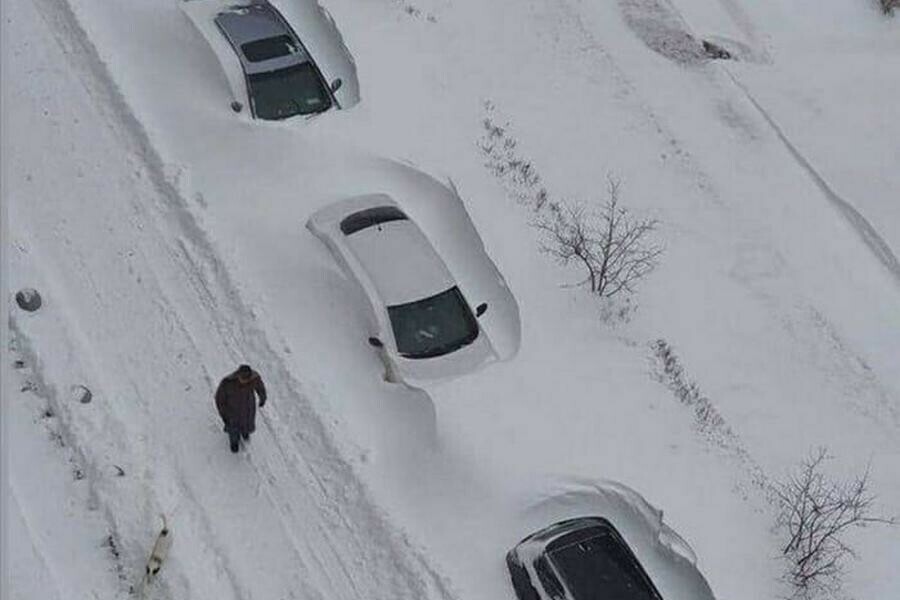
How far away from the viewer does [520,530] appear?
42.0 ft

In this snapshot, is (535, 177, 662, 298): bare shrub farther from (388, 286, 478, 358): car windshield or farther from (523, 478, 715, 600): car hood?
(523, 478, 715, 600): car hood

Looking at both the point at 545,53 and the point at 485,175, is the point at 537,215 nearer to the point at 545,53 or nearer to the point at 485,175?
the point at 485,175

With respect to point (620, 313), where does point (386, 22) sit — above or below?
above

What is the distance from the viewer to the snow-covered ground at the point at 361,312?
1250cm

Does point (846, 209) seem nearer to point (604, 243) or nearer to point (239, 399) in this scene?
point (604, 243)

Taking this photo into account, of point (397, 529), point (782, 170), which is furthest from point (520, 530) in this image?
point (782, 170)

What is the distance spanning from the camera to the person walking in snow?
40.8 ft

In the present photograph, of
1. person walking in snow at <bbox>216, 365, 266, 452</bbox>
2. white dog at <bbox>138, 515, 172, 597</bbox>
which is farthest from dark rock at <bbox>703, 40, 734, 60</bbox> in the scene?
white dog at <bbox>138, 515, 172, 597</bbox>

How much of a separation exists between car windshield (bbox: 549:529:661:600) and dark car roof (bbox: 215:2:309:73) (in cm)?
748

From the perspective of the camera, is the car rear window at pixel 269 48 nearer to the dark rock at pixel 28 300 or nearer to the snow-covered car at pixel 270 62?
the snow-covered car at pixel 270 62

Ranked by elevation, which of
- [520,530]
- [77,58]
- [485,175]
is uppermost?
[77,58]

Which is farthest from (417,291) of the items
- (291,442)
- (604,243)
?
(604,243)

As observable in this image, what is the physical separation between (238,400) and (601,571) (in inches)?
155

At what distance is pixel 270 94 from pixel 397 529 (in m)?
6.29
